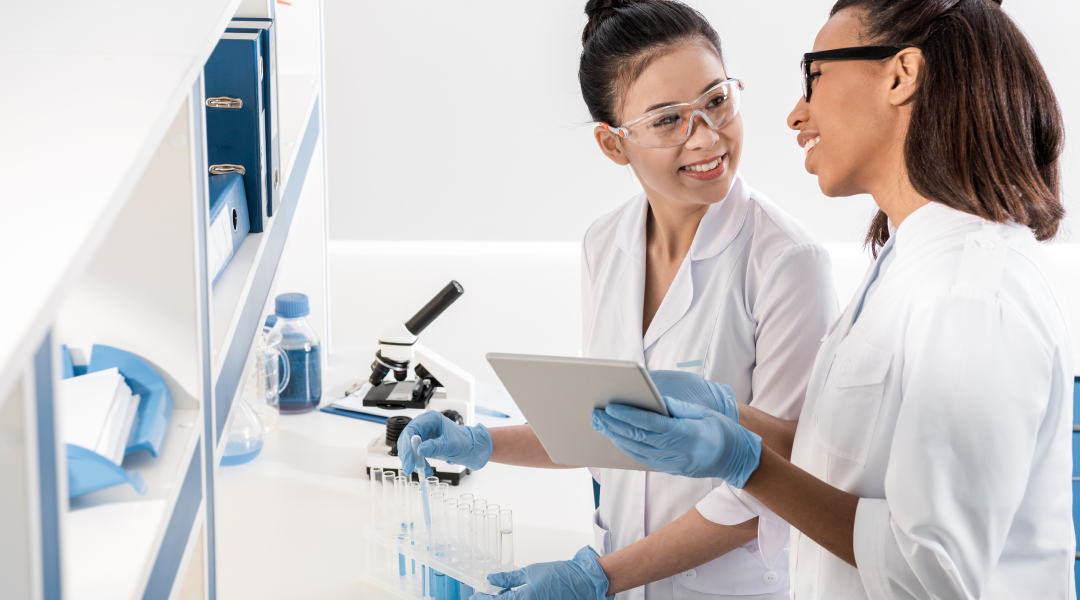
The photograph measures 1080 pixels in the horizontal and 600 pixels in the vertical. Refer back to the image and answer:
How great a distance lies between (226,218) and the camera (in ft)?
3.84

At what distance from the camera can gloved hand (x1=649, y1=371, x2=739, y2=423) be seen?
1.26 meters

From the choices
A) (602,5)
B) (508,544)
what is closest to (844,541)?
(508,544)

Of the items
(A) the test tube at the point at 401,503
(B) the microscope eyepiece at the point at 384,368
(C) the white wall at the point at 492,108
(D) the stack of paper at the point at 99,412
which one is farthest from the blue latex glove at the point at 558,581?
(C) the white wall at the point at 492,108

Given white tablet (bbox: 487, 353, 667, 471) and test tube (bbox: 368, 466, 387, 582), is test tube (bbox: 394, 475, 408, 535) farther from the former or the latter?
white tablet (bbox: 487, 353, 667, 471)

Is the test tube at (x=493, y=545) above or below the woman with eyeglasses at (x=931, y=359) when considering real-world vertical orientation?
below

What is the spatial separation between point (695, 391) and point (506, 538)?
1.49 feet

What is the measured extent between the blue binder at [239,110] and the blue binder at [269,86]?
0.03 meters

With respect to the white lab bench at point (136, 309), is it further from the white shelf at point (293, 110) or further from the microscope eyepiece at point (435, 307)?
the microscope eyepiece at point (435, 307)

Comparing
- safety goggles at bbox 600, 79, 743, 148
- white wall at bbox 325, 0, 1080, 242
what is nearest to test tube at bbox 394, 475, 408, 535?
safety goggles at bbox 600, 79, 743, 148

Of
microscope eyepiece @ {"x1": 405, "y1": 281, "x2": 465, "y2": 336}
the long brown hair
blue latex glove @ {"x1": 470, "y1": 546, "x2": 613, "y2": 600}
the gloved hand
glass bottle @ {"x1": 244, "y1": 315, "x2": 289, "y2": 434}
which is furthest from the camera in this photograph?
glass bottle @ {"x1": 244, "y1": 315, "x2": 289, "y2": 434}

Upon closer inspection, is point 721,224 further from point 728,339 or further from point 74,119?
point 74,119

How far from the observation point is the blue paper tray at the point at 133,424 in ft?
2.10

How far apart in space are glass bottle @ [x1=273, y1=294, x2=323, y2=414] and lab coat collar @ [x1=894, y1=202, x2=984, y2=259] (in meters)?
1.68

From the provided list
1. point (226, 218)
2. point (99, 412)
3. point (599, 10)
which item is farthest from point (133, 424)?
point (599, 10)
